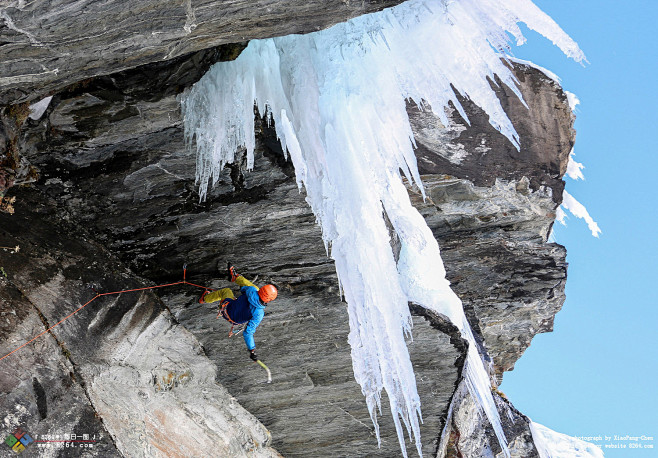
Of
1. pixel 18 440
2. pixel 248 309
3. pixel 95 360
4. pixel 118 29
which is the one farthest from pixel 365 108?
pixel 18 440

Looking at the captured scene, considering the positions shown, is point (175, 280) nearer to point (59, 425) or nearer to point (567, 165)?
point (59, 425)

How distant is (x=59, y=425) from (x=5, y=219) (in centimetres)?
294

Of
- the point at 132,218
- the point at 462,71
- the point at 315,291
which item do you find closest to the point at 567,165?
the point at 462,71

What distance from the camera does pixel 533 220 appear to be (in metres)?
9.45

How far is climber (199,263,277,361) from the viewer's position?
717cm

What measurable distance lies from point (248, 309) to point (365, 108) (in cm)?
325

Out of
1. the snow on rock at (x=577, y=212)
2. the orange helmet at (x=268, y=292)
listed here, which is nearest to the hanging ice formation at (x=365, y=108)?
the orange helmet at (x=268, y=292)

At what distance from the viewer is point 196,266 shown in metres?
8.31

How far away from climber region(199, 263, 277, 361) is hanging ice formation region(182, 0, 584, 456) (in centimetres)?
120

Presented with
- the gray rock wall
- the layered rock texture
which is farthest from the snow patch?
the gray rock wall

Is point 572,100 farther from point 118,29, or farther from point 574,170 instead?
point 118,29

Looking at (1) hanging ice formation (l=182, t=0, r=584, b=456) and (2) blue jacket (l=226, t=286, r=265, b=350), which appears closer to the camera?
(1) hanging ice formation (l=182, t=0, r=584, b=456)

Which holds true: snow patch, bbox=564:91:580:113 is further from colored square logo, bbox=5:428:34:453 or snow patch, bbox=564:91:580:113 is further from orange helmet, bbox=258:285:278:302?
colored square logo, bbox=5:428:34:453

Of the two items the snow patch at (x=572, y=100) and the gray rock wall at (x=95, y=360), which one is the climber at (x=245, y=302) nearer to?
the gray rock wall at (x=95, y=360)
